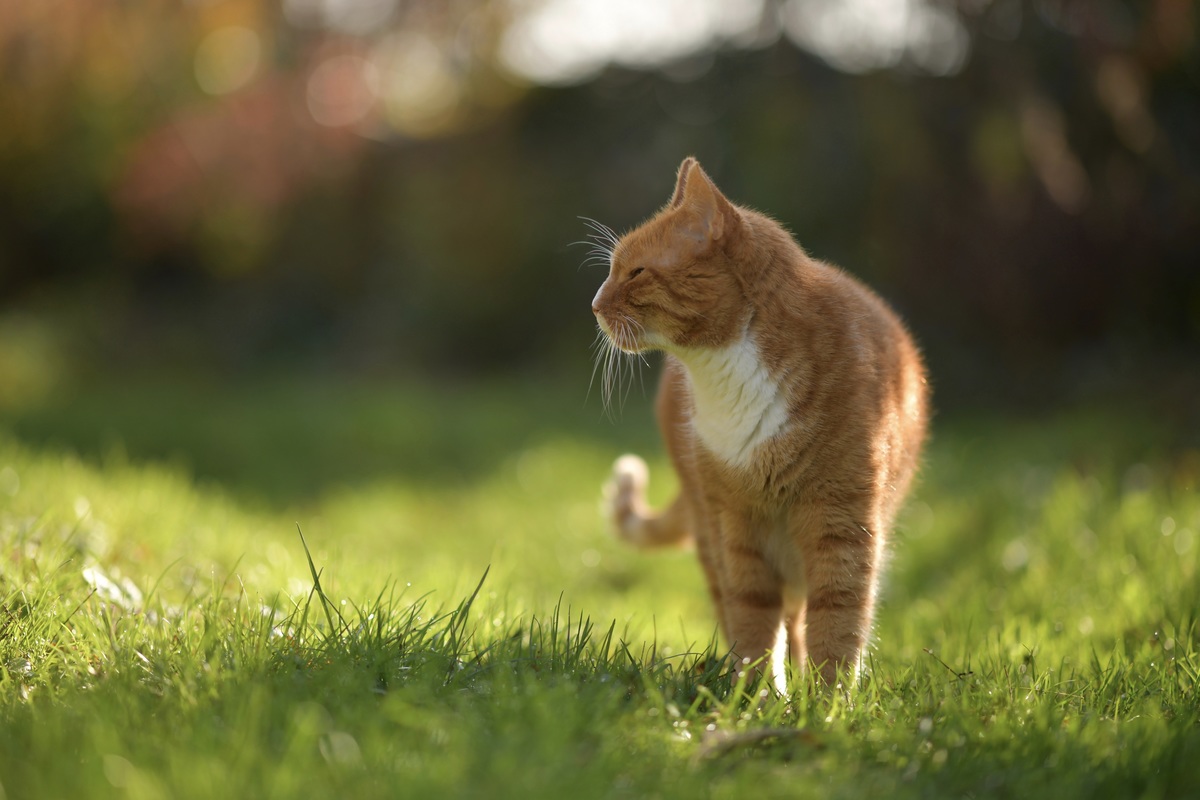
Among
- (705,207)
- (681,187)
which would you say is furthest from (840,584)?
(681,187)

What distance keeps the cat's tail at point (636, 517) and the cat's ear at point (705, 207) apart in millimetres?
1206

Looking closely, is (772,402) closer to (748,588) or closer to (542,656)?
(748,588)

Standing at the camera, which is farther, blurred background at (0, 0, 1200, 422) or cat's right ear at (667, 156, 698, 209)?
blurred background at (0, 0, 1200, 422)

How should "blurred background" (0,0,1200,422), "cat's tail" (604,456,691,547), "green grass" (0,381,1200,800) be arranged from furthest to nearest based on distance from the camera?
"blurred background" (0,0,1200,422)
"cat's tail" (604,456,691,547)
"green grass" (0,381,1200,800)

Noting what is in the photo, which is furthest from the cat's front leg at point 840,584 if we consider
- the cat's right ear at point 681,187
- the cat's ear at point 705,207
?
the cat's right ear at point 681,187

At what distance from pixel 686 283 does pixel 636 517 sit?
1.26 metres

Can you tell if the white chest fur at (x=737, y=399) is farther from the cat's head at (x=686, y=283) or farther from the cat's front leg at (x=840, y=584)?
the cat's front leg at (x=840, y=584)

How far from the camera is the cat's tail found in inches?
140

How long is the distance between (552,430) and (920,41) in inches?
153

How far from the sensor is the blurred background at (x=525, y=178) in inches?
270

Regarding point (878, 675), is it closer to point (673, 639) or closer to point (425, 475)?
point (673, 639)

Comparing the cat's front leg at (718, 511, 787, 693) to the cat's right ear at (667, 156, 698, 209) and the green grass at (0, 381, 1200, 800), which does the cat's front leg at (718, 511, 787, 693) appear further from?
the cat's right ear at (667, 156, 698, 209)

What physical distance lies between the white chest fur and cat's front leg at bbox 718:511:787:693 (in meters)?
0.23

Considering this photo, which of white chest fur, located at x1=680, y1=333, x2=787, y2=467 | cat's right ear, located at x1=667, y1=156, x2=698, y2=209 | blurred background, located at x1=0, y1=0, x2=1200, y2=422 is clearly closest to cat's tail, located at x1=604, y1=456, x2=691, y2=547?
white chest fur, located at x1=680, y1=333, x2=787, y2=467
